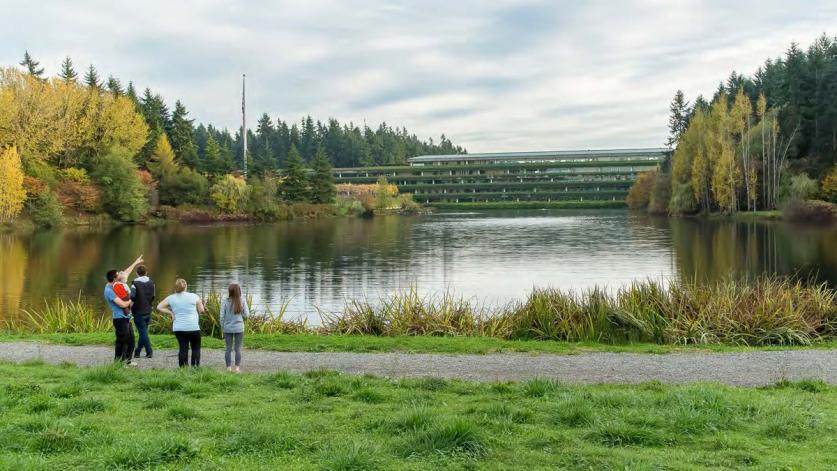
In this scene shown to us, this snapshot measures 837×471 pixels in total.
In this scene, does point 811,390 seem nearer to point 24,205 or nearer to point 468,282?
point 468,282

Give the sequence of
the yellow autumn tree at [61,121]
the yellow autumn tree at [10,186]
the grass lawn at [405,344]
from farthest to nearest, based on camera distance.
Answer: the yellow autumn tree at [61,121] < the yellow autumn tree at [10,186] < the grass lawn at [405,344]

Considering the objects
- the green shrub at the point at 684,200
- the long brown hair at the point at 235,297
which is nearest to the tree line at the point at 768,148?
the green shrub at the point at 684,200

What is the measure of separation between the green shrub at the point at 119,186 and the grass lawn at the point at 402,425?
273ft

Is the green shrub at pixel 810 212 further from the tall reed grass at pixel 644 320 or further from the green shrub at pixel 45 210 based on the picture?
the green shrub at pixel 45 210

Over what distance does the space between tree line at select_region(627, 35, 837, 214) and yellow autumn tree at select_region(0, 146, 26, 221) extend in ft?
249

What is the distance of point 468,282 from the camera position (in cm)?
3259

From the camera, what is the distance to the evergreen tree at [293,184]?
11450 cm

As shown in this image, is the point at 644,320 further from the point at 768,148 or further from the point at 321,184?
the point at 321,184

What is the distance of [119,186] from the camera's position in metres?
86.8

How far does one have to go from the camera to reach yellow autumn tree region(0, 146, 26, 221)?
69062 mm

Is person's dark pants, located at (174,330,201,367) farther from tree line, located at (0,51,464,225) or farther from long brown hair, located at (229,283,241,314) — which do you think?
tree line, located at (0,51,464,225)

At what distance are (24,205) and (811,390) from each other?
82.6 m

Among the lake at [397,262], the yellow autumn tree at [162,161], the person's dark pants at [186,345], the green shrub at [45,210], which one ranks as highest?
the yellow autumn tree at [162,161]

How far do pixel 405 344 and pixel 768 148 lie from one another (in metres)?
79.6
